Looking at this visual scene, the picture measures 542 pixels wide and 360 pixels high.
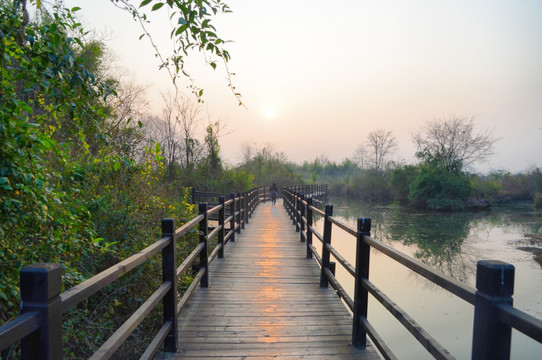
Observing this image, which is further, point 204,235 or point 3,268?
point 204,235

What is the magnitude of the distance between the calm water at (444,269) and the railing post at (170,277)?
6.92m

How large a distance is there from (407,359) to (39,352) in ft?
27.7

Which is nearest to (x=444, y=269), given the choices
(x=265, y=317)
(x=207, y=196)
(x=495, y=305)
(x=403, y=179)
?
(x=207, y=196)

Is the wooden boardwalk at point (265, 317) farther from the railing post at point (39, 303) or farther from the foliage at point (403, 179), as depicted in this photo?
the foliage at point (403, 179)

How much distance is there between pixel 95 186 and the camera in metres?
5.23

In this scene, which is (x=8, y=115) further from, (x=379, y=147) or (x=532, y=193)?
(x=379, y=147)

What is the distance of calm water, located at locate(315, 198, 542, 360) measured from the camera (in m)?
8.27

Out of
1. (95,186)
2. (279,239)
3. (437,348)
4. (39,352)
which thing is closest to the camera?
(39,352)

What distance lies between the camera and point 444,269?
1287 cm

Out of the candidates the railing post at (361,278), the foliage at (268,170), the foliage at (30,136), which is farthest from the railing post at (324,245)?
the foliage at (268,170)

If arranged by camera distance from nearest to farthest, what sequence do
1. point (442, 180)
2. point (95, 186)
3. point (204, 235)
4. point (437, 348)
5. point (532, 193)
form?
point (437, 348) < point (204, 235) < point (95, 186) < point (442, 180) < point (532, 193)

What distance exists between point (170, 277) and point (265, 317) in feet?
4.48

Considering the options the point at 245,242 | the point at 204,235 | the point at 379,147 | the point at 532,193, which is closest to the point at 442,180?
the point at 532,193

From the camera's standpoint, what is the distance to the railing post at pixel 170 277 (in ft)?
8.50
